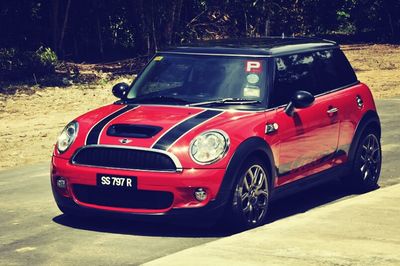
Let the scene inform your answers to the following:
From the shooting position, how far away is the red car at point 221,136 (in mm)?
9047

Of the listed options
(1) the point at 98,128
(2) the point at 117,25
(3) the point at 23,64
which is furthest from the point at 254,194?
(2) the point at 117,25

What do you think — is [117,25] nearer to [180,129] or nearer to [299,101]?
[299,101]

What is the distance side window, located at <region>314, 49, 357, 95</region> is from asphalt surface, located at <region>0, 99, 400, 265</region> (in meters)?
1.13

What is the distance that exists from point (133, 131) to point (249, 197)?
1124mm

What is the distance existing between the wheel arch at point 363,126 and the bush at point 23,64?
39.8ft

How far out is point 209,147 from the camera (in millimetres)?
9102

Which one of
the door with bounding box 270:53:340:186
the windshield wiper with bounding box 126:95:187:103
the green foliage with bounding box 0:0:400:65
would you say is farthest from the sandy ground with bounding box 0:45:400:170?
Result: the door with bounding box 270:53:340:186

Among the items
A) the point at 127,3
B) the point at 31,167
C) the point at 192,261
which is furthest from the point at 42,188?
the point at 127,3

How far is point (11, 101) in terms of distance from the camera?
790 inches

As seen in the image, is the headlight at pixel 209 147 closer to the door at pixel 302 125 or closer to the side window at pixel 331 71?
the door at pixel 302 125

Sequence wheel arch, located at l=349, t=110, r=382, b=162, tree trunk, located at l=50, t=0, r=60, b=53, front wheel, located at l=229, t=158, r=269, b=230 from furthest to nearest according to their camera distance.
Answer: tree trunk, located at l=50, t=0, r=60, b=53
wheel arch, located at l=349, t=110, r=382, b=162
front wheel, located at l=229, t=158, r=269, b=230

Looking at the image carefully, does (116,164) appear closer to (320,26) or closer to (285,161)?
(285,161)

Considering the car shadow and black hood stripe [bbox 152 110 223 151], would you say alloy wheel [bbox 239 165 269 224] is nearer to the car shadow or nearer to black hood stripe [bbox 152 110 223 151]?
the car shadow

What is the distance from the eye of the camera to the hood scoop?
9.21 meters
